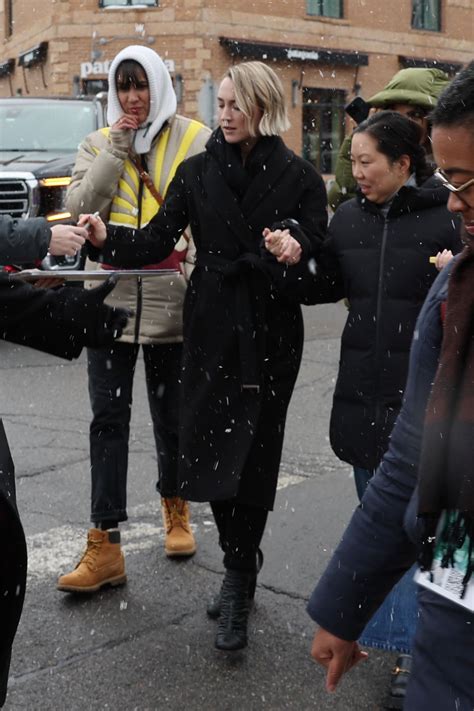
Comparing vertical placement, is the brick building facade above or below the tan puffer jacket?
above

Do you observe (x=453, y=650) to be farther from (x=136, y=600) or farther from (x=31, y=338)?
(x=136, y=600)

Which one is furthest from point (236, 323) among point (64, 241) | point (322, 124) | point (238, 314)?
point (322, 124)

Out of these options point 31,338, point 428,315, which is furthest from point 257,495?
point 428,315

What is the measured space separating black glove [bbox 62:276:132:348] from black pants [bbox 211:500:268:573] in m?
1.23

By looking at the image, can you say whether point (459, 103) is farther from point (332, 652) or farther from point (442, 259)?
point (442, 259)

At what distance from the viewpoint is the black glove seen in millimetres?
2926

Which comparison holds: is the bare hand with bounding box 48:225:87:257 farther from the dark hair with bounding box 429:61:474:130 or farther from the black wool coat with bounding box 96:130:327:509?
the dark hair with bounding box 429:61:474:130

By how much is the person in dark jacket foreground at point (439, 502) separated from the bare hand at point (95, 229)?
6.51 feet

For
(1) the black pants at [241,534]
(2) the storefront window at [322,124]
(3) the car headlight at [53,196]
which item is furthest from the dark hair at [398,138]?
(2) the storefront window at [322,124]

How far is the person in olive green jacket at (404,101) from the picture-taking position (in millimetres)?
4539

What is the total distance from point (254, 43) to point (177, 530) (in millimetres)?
24320

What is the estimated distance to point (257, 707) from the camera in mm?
3410

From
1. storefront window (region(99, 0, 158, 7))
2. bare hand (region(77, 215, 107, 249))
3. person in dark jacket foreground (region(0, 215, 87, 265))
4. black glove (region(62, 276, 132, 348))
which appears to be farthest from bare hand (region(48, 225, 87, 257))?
storefront window (region(99, 0, 158, 7))

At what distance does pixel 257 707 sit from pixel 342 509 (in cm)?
211
